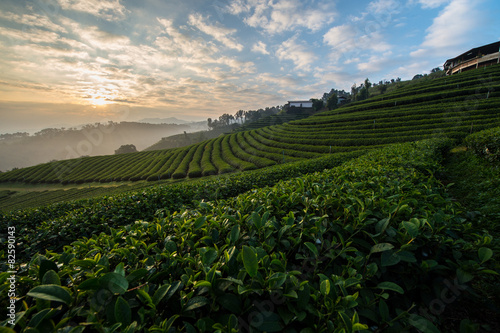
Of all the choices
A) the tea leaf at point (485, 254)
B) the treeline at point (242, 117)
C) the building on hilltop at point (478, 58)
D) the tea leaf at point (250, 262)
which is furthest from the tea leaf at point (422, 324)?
the treeline at point (242, 117)

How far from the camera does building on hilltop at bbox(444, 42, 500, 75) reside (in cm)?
4275

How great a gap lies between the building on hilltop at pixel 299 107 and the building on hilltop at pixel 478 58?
39930mm

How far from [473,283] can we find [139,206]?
223 inches

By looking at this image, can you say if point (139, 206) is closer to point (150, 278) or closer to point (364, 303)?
point (150, 278)

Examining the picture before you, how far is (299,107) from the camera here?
83125 millimetres

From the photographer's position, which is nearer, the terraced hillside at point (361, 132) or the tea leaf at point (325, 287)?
the tea leaf at point (325, 287)

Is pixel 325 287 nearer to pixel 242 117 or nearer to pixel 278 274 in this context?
pixel 278 274

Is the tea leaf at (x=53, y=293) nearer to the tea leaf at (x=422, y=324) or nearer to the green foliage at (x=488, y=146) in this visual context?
the tea leaf at (x=422, y=324)

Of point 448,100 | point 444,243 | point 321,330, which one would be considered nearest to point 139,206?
point 321,330

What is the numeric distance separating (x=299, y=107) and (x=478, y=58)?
49.2 meters

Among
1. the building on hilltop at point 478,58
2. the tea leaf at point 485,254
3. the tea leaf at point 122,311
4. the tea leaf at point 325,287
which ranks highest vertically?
the building on hilltop at point 478,58

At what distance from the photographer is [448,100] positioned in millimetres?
28719

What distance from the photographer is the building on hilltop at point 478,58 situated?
42.8m

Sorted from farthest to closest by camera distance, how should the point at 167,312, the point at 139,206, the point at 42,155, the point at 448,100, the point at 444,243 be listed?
the point at 42,155 < the point at 448,100 < the point at 139,206 < the point at 444,243 < the point at 167,312
